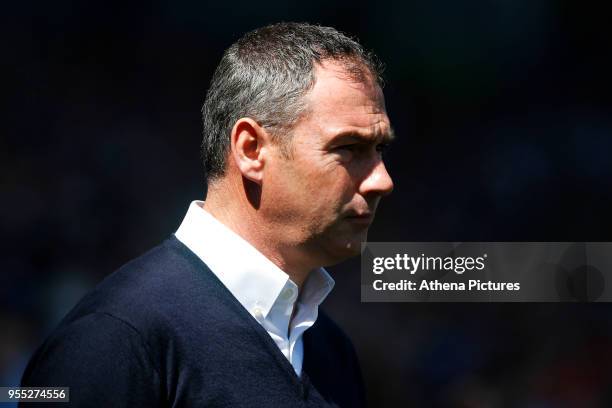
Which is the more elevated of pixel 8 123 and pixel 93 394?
pixel 8 123

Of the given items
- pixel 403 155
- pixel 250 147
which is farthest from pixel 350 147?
pixel 403 155

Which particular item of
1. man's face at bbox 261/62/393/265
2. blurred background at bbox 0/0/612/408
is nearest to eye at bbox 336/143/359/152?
man's face at bbox 261/62/393/265

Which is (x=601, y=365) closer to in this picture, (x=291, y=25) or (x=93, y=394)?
(x=291, y=25)

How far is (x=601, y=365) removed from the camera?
341 centimetres

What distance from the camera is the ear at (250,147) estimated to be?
1.19m

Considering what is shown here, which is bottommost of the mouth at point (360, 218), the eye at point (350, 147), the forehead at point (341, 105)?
the mouth at point (360, 218)

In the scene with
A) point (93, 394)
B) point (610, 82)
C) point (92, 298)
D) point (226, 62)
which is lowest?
point (93, 394)

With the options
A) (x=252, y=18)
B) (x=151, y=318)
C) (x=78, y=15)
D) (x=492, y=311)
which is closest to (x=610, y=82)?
(x=492, y=311)

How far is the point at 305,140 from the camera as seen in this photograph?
1.17 metres

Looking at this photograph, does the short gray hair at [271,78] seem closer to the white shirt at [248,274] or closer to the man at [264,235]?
the man at [264,235]

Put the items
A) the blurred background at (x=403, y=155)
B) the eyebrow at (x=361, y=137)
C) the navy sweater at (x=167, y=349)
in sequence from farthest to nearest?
the blurred background at (x=403, y=155)
the eyebrow at (x=361, y=137)
the navy sweater at (x=167, y=349)

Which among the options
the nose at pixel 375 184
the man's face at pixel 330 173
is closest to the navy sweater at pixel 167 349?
the man's face at pixel 330 173

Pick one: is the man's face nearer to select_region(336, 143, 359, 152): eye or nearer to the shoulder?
select_region(336, 143, 359, 152): eye

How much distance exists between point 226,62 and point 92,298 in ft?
1.41
